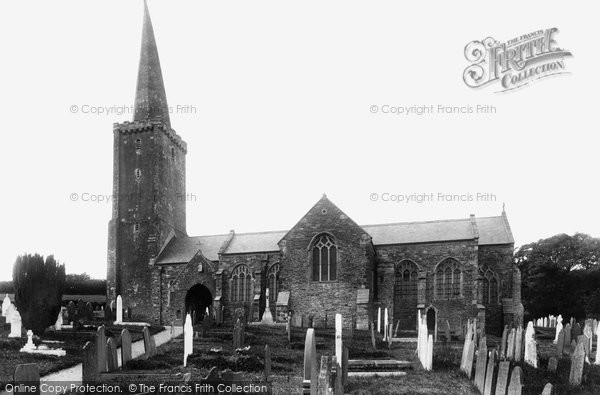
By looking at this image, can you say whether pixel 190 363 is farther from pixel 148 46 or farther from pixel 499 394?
pixel 148 46

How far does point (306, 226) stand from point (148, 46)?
792 inches

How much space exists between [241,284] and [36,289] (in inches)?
710

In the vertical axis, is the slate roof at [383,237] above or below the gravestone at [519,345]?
above

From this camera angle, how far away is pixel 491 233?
118ft

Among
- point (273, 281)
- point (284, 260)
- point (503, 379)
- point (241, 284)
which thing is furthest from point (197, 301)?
point (503, 379)

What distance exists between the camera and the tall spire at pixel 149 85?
4244 cm

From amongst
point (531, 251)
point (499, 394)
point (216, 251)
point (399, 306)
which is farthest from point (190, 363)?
point (531, 251)

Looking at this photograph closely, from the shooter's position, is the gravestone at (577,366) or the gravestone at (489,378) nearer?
the gravestone at (489,378)

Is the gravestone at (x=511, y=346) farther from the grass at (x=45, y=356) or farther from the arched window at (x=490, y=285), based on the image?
the arched window at (x=490, y=285)

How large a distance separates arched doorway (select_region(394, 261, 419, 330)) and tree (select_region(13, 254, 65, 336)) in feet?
65.9


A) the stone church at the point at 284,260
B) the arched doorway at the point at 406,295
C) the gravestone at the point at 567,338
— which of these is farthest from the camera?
the arched doorway at the point at 406,295

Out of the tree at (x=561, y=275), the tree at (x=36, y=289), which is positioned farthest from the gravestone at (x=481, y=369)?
the tree at (x=561, y=275)

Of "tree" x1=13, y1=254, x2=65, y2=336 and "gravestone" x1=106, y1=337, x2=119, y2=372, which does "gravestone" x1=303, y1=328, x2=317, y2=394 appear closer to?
"gravestone" x1=106, y1=337, x2=119, y2=372

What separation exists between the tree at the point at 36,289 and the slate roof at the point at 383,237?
17386mm
